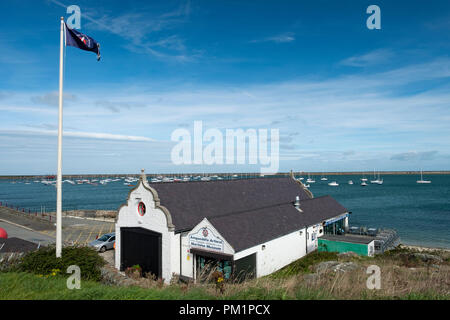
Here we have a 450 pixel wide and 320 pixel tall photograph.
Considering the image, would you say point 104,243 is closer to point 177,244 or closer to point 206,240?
point 177,244

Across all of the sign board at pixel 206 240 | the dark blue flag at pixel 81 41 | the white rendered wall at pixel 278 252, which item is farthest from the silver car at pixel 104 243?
the dark blue flag at pixel 81 41

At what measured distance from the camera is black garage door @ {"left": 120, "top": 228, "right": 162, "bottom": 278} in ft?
70.7

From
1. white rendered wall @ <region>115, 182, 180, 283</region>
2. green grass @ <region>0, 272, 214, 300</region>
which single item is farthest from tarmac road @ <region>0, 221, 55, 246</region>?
green grass @ <region>0, 272, 214, 300</region>

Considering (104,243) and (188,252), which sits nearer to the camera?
(188,252)

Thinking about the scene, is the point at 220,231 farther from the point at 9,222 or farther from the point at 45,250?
the point at 9,222

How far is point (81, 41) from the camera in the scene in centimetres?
1689

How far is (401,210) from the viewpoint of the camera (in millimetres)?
77125

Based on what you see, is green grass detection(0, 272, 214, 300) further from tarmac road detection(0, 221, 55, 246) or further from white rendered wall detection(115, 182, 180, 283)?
tarmac road detection(0, 221, 55, 246)

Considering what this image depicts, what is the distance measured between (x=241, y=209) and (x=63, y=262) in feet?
51.0

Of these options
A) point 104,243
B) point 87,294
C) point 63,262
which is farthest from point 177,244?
point 87,294

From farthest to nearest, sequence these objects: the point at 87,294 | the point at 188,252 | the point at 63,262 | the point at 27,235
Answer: the point at 27,235
the point at 188,252
the point at 63,262
the point at 87,294

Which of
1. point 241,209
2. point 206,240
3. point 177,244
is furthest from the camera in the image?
point 241,209

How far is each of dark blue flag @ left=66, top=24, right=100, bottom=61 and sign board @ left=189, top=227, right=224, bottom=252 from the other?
12.8m
